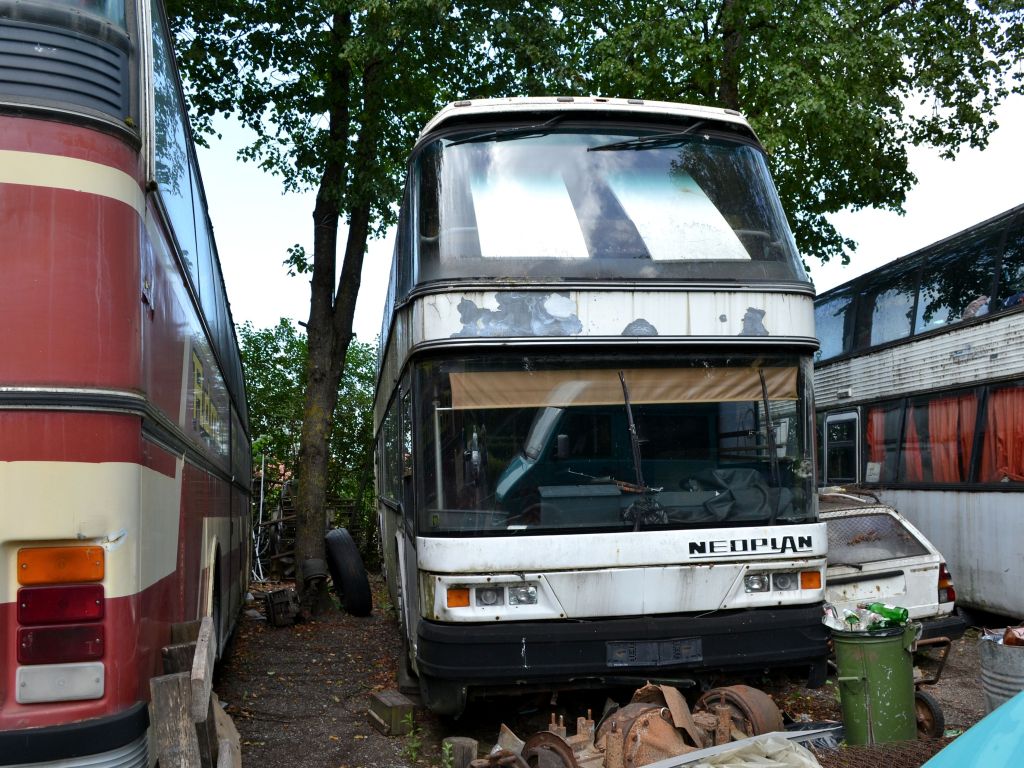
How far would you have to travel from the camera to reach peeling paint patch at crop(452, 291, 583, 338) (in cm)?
592

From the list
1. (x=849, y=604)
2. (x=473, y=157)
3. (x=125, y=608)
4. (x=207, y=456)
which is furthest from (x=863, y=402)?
(x=125, y=608)

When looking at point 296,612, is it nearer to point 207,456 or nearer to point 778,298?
A: point 207,456

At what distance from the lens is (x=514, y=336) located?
5.94 meters

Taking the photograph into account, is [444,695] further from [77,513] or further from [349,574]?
[349,574]

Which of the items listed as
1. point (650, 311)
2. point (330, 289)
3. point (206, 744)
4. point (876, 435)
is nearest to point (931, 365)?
point (876, 435)

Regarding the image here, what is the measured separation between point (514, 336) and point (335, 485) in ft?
53.5

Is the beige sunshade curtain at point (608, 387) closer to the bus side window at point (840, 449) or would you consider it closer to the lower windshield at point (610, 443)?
the lower windshield at point (610, 443)

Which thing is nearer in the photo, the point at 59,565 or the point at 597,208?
the point at 59,565

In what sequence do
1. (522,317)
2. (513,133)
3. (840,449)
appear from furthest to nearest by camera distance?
(840,449)
(513,133)
(522,317)

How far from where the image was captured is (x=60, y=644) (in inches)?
123

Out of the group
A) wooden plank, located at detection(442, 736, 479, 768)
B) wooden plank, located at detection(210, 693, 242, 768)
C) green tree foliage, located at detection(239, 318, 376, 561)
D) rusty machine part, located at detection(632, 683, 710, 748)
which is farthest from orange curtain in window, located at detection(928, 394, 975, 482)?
green tree foliage, located at detection(239, 318, 376, 561)

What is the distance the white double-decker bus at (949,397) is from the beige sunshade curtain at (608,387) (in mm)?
4637

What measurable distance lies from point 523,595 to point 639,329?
1.77 meters

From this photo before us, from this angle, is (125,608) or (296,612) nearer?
(125,608)
